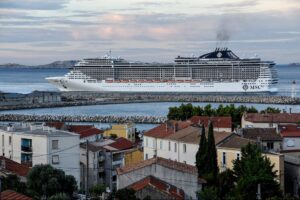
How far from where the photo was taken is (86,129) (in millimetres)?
27219

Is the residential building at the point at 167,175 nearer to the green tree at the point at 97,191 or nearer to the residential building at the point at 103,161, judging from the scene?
the green tree at the point at 97,191

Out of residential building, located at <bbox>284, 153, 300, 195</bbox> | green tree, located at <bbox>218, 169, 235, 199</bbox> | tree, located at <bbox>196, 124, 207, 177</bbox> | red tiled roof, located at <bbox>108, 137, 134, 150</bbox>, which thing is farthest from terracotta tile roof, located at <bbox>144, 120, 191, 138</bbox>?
A: green tree, located at <bbox>218, 169, 235, 199</bbox>

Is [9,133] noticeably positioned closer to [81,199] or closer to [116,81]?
[81,199]

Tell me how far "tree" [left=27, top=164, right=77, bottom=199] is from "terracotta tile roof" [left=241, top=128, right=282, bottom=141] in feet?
27.2

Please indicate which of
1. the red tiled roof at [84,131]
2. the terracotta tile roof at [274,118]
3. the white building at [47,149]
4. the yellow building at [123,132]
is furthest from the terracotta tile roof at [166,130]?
the yellow building at [123,132]

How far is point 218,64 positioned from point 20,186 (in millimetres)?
82322

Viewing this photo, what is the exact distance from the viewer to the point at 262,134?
23031 mm

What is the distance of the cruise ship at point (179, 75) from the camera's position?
94812 mm

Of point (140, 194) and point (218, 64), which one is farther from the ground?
point (218, 64)

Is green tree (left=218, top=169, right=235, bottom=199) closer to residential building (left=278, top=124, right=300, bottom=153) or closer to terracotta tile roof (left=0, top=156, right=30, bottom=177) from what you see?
terracotta tile roof (left=0, top=156, right=30, bottom=177)

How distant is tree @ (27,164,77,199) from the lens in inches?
595

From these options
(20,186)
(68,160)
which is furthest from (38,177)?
(68,160)

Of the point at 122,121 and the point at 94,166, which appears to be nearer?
the point at 94,166

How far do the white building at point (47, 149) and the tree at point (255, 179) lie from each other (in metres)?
5.27
